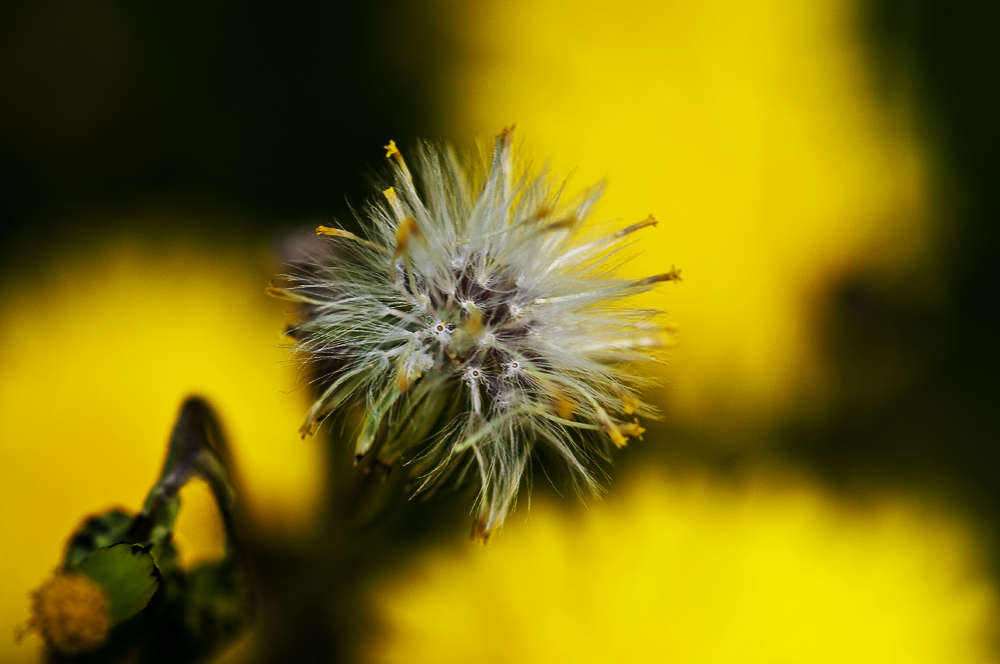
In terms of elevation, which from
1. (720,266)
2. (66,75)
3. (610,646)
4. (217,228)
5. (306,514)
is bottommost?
(610,646)

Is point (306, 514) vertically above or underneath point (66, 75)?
underneath

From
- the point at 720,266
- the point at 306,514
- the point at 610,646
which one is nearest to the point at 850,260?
the point at 720,266

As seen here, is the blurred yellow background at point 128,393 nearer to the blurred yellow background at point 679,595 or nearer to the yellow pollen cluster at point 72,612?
the blurred yellow background at point 679,595

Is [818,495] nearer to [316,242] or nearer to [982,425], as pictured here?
[982,425]

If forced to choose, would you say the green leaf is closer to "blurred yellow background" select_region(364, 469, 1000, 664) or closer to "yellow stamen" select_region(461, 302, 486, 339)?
"yellow stamen" select_region(461, 302, 486, 339)

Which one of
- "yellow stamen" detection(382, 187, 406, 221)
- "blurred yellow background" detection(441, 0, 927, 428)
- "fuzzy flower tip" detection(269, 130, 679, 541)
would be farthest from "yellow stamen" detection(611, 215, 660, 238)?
"blurred yellow background" detection(441, 0, 927, 428)

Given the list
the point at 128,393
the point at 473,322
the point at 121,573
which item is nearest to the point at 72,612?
the point at 121,573

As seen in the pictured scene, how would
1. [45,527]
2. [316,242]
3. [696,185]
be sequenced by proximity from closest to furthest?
[316,242] → [45,527] → [696,185]

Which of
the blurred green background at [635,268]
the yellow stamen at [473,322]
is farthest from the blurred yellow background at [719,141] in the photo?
the yellow stamen at [473,322]
